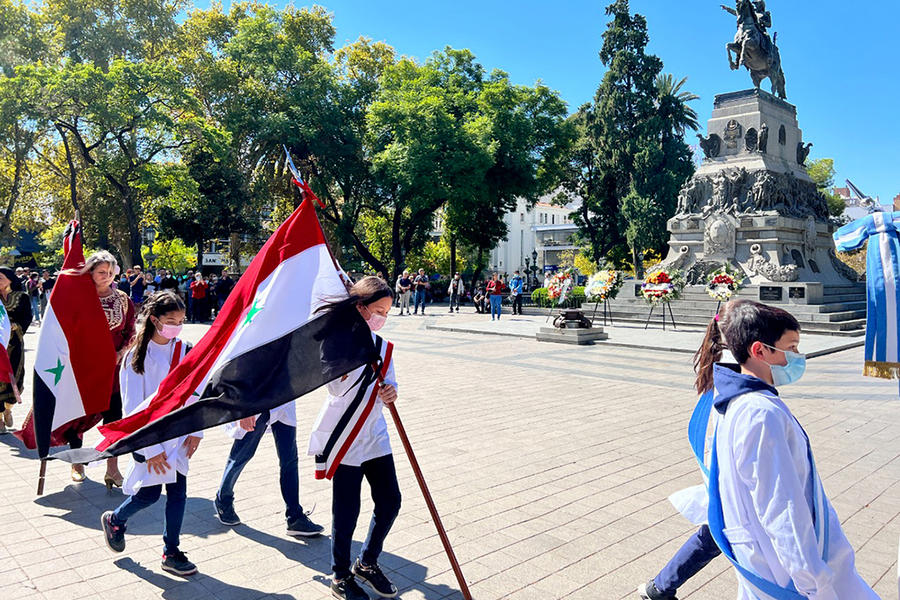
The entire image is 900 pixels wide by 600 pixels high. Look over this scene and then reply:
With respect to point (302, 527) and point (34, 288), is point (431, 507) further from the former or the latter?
point (34, 288)

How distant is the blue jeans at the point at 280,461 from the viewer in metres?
4.36

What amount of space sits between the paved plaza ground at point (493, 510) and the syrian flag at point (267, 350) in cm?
112

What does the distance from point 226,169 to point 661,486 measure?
34.4 metres

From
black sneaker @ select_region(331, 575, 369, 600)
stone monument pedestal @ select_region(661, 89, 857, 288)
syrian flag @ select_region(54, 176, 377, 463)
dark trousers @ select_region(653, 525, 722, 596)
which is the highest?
stone monument pedestal @ select_region(661, 89, 857, 288)

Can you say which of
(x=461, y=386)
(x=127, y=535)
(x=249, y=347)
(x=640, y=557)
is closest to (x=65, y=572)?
(x=127, y=535)

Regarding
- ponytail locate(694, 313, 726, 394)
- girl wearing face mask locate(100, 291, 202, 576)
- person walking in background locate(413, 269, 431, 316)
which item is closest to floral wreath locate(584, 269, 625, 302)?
person walking in background locate(413, 269, 431, 316)

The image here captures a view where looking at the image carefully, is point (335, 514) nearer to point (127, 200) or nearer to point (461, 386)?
point (461, 386)

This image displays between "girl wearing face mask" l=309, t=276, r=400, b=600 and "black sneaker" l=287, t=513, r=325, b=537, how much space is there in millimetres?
822

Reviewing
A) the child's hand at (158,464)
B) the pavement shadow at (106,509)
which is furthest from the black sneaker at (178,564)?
the pavement shadow at (106,509)

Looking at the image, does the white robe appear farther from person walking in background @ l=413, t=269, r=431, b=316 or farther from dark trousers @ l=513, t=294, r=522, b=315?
person walking in background @ l=413, t=269, r=431, b=316

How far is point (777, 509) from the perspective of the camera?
2219mm

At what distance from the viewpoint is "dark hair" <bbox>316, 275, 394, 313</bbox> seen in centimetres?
336

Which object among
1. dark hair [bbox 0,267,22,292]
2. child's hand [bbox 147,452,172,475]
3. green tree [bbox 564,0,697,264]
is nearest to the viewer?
child's hand [bbox 147,452,172,475]

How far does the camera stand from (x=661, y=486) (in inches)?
213
